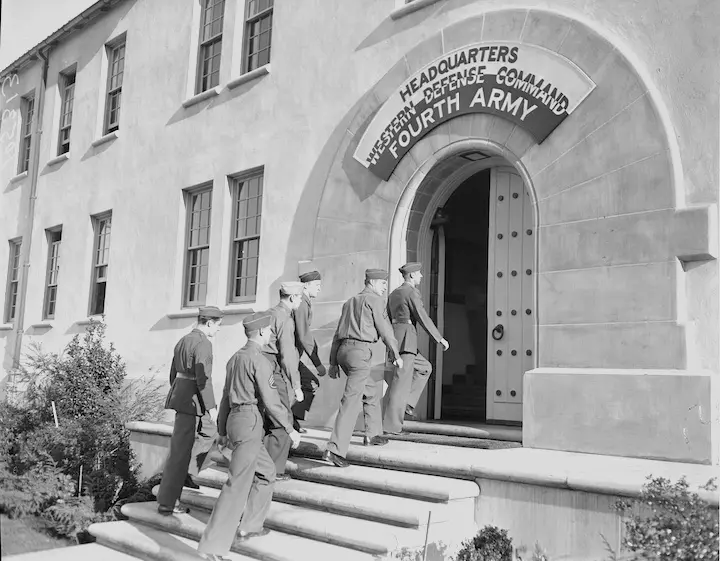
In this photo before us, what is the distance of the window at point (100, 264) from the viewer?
16.6 metres

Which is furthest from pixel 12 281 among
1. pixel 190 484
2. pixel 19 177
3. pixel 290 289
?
pixel 290 289

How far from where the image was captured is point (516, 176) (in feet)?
34.3

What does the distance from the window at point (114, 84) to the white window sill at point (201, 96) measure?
10.7 ft

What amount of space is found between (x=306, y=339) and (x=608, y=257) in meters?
3.51

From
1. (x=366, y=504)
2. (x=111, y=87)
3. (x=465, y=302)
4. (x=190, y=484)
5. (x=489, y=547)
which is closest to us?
(x=489, y=547)

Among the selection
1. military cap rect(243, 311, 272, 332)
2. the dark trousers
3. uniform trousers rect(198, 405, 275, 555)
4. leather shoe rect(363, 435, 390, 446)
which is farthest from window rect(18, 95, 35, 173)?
uniform trousers rect(198, 405, 275, 555)

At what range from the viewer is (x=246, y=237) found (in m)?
12.9

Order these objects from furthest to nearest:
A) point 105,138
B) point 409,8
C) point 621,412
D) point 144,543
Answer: point 105,138 < point 409,8 < point 144,543 < point 621,412

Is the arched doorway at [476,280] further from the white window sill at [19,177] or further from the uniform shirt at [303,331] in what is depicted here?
the white window sill at [19,177]

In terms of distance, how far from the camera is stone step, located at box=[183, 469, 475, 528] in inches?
265

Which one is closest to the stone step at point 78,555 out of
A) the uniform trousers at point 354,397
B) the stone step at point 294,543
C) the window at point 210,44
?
the stone step at point 294,543

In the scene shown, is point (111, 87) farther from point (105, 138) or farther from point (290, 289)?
point (290, 289)

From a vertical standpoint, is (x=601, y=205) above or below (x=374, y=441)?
above

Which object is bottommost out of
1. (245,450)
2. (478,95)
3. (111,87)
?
(245,450)
